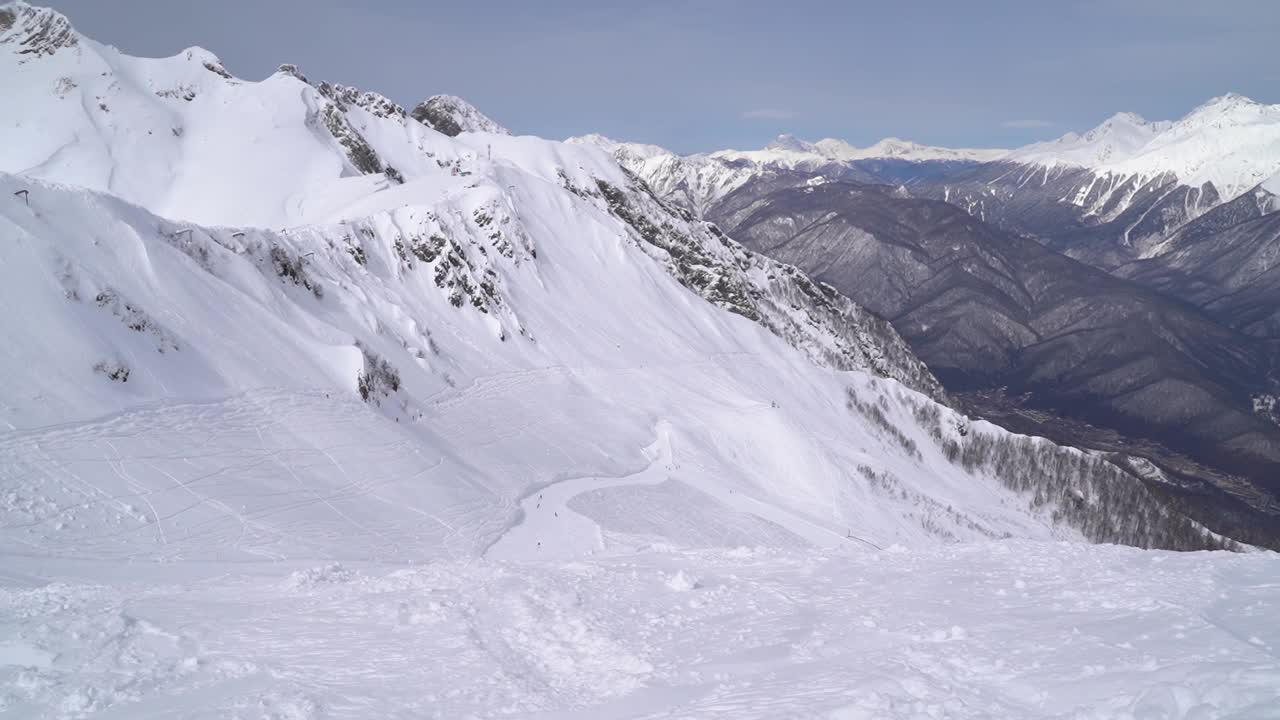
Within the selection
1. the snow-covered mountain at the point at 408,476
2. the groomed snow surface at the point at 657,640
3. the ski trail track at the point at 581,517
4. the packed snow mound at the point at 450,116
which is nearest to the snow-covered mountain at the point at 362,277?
the snow-covered mountain at the point at 408,476

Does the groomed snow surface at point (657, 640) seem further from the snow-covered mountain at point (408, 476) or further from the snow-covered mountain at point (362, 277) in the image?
the snow-covered mountain at point (362, 277)

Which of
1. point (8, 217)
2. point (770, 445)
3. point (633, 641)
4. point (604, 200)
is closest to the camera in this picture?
point (633, 641)

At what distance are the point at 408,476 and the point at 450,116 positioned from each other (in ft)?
538

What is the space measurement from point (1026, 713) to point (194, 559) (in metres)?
19.2

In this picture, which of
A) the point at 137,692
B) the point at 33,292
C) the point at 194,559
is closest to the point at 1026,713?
the point at 137,692

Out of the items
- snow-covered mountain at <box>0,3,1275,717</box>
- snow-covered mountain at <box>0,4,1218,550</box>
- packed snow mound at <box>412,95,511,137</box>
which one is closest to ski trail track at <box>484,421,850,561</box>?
snow-covered mountain at <box>0,3,1275,717</box>

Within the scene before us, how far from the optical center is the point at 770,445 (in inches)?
2717

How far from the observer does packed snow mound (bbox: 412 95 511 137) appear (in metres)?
174

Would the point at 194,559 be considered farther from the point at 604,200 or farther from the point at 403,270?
the point at 604,200

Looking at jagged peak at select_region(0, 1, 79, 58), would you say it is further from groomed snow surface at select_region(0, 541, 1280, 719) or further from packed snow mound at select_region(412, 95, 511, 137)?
groomed snow surface at select_region(0, 541, 1280, 719)

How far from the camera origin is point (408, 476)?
3309 centimetres

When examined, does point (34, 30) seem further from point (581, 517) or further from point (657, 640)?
point (657, 640)

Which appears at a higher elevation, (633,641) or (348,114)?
(348,114)

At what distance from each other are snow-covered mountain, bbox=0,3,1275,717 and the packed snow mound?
Answer: 78.8 meters
